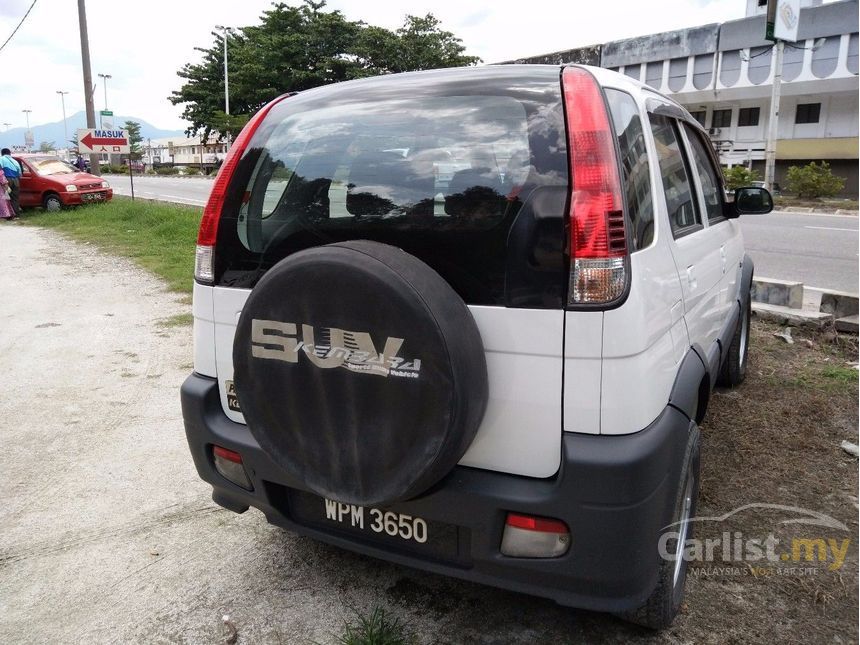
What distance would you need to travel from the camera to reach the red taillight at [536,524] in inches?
73.8

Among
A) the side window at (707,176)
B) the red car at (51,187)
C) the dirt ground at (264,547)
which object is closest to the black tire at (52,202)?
the red car at (51,187)

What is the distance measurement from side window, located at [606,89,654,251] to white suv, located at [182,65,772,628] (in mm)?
10

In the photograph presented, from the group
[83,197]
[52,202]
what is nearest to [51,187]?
[52,202]

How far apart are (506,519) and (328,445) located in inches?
21.8

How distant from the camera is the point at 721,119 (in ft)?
143

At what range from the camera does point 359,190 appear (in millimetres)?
2152

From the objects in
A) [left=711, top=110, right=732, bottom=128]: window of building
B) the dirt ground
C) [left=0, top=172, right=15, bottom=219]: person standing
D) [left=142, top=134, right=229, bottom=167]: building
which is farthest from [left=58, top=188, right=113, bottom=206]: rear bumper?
[left=142, top=134, right=229, bottom=167]: building

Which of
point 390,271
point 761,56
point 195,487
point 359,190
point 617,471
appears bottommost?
point 195,487

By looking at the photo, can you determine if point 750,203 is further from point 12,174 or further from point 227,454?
point 12,174

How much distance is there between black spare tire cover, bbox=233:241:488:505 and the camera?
178 centimetres

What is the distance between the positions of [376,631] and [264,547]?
771 mm

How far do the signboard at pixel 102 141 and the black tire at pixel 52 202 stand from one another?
1.47m

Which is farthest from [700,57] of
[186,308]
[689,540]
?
[689,540]

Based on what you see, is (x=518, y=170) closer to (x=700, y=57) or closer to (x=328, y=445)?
(x=328, y=445)
